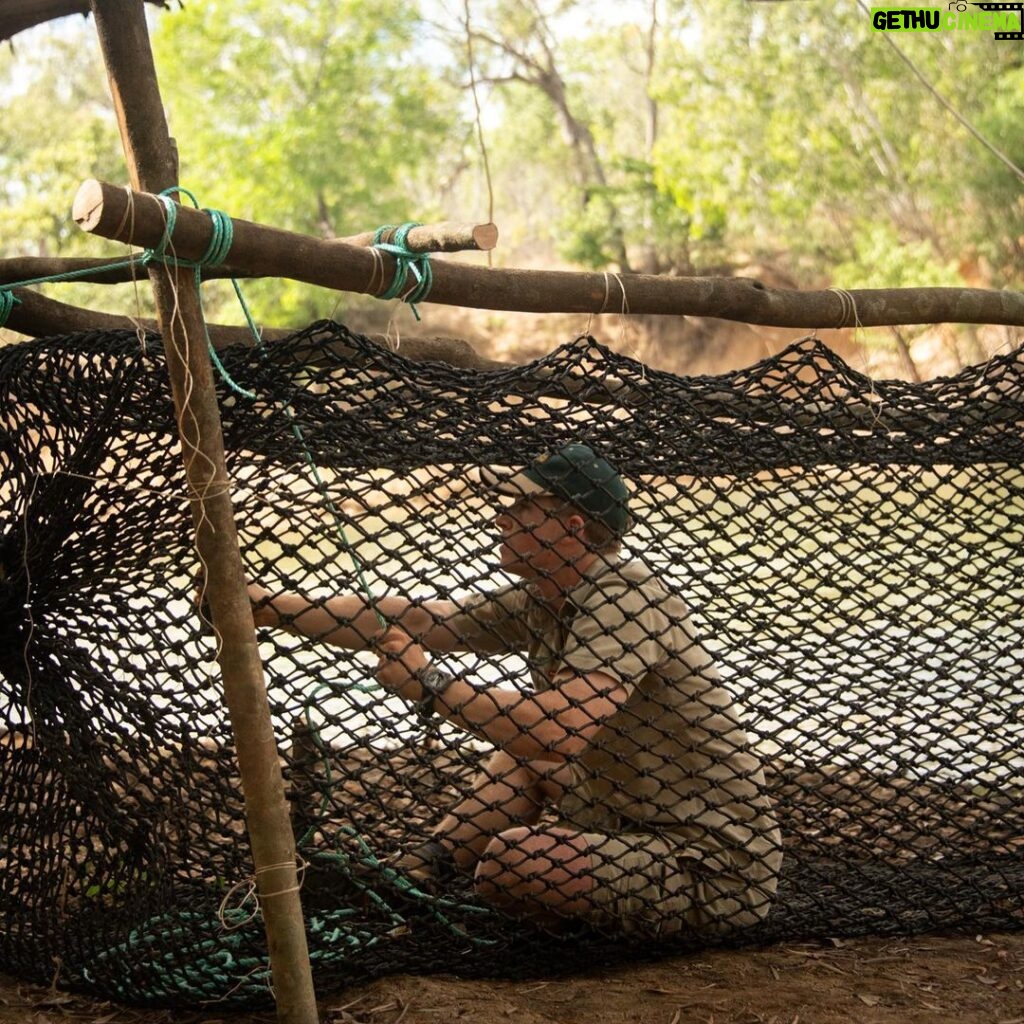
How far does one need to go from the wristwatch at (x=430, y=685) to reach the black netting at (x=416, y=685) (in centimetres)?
2

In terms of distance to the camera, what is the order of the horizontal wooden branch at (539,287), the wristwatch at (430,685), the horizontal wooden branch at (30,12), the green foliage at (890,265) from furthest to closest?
1. the green foliage at (890,265)
2. the horizontal wooden branch at (30,12)
3. the wristwatch at (430,685)
4. the horizontal wooden branch at (539,287)

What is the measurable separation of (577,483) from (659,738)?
1.66 feet

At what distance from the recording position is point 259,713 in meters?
1.79

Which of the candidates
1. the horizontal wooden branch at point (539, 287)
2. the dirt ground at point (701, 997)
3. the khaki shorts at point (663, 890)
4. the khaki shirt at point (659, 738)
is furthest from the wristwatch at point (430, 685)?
the horizontal wooden branch at point (539, 287)

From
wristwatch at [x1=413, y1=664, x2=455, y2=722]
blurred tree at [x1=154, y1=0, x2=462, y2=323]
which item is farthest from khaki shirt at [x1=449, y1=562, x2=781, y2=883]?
blurred tree at [x1=154, y1=0, x2=462, y2=323]

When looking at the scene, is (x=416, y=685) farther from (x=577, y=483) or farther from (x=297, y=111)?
(x=297, y=111)

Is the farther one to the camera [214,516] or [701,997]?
[701,997]

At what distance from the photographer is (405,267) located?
6.61 ft

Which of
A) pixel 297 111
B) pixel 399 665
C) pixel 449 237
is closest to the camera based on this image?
pixel 449 237

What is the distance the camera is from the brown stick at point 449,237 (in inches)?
75.4

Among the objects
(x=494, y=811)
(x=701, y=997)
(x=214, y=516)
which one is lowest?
(x=701, y=997)

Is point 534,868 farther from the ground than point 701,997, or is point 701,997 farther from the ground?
point 534,868

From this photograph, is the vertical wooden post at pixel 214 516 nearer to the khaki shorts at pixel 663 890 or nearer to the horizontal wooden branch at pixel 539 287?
the horizontal wooden branch at pixel 539 287

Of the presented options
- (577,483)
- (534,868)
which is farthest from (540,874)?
(577,483)
